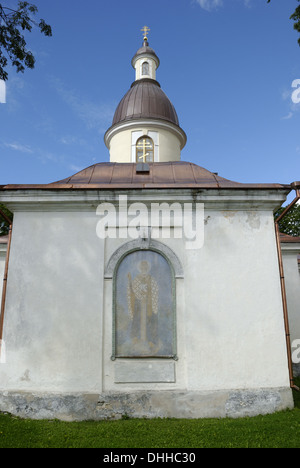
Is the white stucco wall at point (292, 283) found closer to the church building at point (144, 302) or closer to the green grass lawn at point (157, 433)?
the church building at point (144, 302)

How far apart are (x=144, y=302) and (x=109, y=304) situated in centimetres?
71

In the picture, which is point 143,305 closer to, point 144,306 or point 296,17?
point 144,306

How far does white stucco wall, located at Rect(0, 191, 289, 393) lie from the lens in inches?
264

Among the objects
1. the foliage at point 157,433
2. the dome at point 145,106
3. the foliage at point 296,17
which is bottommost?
the foliage at point 157,433

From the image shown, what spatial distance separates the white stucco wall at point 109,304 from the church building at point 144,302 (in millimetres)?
Result: 21

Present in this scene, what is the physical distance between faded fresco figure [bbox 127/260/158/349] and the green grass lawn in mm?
1481

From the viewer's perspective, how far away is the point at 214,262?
7.25 metres

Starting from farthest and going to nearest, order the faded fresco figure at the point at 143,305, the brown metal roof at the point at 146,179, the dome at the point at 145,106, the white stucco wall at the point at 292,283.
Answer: the dome at the point at 145,106
the white stucco wall at the point at 292,283
the brown metal roof at the point at 146,179
the faded fresco figure at the point at 143,305

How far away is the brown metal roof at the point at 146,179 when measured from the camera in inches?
290

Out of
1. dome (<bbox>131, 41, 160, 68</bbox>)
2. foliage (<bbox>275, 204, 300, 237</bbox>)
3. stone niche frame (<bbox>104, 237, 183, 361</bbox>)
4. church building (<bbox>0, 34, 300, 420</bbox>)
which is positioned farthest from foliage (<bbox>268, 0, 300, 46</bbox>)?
foliage (<bbox>275, 204, 300, 237</bbox>)

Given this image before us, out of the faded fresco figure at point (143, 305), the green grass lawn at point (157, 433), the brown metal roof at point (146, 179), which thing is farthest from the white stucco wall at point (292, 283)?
the faded fresco figure at point (143, 305)

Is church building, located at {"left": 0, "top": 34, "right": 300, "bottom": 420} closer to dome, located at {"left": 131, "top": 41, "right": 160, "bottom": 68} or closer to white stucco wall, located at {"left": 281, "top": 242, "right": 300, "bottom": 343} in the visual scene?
white stucco wall, located at {"left": 281, "top": 242, "right": 300, "bottom": 343}
